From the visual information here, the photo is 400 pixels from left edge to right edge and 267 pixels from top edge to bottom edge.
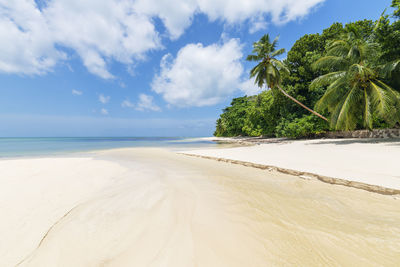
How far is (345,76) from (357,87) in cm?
132

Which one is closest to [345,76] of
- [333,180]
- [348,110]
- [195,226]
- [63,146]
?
[348,110]

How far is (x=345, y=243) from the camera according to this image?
79.0 inches

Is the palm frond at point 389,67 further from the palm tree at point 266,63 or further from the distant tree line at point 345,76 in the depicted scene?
the palm tree at point 266,63

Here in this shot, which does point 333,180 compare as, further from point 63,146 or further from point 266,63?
point 63,146

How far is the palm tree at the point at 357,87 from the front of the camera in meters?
11.0

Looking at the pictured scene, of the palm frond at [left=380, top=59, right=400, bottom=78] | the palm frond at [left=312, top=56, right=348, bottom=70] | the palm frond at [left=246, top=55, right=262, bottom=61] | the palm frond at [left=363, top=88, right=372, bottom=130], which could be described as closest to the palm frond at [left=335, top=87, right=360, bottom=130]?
the palm frond at [left=363, top=88, right=372, bottom=130]

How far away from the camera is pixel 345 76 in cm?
1255

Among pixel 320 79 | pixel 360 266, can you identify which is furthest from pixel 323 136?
pixel 360 266

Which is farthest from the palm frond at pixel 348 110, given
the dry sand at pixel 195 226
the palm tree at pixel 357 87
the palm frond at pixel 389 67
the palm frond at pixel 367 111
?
the dry sand at pixel 195 226

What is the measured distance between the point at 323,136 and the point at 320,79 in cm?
969

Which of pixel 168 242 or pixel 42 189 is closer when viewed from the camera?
pixel 168 242

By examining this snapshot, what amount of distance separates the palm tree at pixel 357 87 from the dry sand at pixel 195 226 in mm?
12147

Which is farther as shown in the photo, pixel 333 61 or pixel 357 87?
pixel 333 61

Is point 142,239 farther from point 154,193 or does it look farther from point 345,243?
point 345,243
